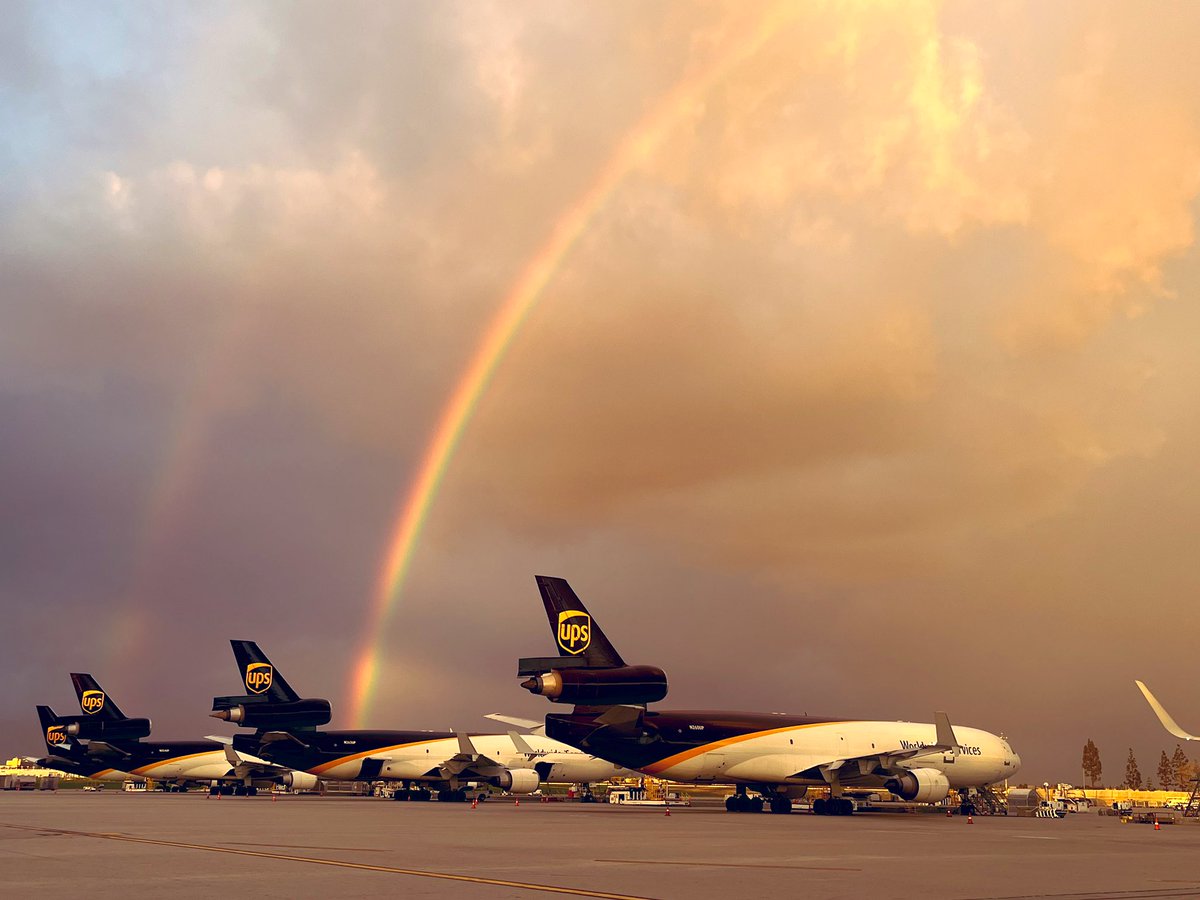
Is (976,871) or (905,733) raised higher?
(905,733)

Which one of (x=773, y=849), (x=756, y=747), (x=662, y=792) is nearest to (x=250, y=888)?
(x=773, y=849)

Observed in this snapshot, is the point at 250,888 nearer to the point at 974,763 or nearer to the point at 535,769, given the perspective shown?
Result: the point at 974,763

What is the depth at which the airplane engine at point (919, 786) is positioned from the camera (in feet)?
196

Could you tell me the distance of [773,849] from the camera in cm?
2917

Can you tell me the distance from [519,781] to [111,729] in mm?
48331

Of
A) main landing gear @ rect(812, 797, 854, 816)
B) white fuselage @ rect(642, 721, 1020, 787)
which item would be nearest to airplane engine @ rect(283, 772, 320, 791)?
white fuselage @ rect(642, 721, 1020, 787)

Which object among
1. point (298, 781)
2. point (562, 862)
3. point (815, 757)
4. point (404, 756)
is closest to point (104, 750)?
point (298, 781)

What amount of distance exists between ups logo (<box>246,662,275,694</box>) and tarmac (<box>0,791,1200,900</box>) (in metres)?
44.2

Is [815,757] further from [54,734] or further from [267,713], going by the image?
[54,734]

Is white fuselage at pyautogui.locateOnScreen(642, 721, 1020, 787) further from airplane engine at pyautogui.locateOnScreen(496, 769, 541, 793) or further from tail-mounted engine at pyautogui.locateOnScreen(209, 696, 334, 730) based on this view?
tail-mounted engine at pyautogui.locateOnScreen(209, 696, 334, 730)

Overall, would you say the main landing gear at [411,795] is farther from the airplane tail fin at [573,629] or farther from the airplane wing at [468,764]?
the airplane tail fin at [573,629]

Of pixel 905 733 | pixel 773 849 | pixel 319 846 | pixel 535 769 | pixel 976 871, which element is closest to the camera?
pixel 976 871

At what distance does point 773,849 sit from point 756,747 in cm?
3402

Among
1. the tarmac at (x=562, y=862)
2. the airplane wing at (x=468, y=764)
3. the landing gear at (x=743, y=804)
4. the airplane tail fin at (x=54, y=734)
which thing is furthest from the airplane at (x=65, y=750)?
the tarmac at (x=562, y=862)
